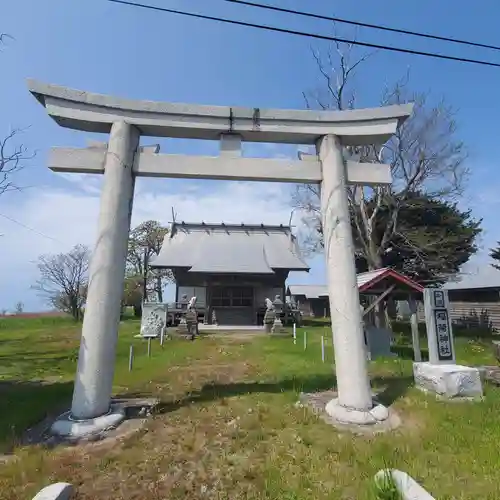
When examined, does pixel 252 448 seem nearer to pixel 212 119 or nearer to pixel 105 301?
pixel 105 301

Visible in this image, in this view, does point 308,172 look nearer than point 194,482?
No

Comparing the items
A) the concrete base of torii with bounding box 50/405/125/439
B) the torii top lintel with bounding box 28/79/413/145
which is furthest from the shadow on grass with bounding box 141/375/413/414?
the torii top lintel with bounding box 28/79/413/145

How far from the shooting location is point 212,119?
256 inches

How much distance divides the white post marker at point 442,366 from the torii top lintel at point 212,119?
3.98 meters

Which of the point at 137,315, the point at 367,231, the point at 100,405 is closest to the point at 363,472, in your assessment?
the point at 100,405

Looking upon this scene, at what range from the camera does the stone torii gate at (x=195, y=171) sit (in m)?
5.48

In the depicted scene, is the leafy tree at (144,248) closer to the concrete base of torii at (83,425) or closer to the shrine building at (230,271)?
the shrine building at (230,271)

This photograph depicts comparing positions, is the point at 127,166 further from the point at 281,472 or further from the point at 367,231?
the point at 367,231

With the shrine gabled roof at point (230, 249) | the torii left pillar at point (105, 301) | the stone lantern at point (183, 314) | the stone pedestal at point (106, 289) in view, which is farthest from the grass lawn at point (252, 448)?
the shrine gabled roof at point (230, 249)

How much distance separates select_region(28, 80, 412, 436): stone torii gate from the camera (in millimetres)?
5477

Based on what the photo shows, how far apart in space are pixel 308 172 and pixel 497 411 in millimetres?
5251

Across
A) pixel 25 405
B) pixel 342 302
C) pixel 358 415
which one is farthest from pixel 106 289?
pixel 358 415

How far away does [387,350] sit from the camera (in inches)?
483

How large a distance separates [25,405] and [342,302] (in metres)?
6.32
